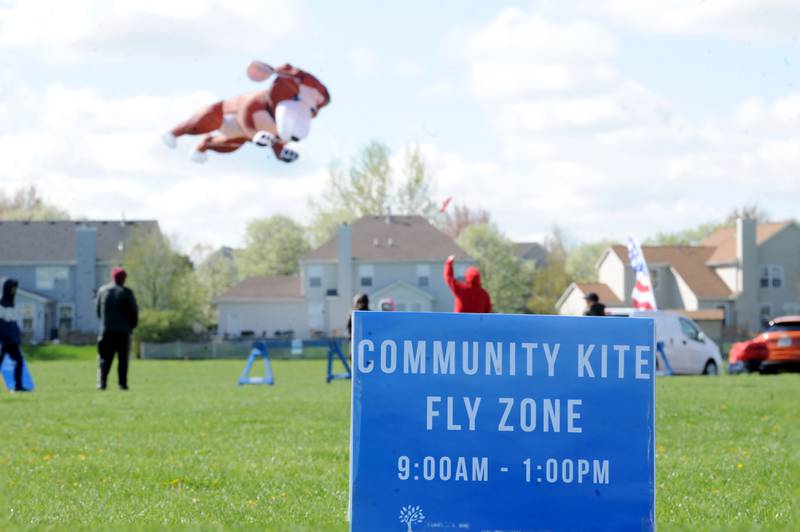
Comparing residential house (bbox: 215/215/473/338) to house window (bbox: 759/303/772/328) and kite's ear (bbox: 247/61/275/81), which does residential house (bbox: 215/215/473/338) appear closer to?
house window (bbox: 759/303/772/328)

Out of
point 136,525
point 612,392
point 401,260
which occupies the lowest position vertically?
point 136,525

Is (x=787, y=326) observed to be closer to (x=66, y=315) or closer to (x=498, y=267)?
(x=66, y=315)

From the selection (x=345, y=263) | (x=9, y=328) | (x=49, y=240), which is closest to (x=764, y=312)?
(x=345, y=263)

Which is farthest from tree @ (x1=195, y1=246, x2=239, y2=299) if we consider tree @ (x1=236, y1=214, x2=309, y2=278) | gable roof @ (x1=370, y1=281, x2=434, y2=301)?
gable roof @ (x1=370, y1=281, x2=434, y2=301)

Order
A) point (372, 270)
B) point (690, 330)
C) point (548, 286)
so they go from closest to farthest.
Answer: point (690, 330)
point (372, 270)
point (548, 286)

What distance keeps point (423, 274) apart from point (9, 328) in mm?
66292

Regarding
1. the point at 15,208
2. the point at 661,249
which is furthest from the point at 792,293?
the point at 15,208

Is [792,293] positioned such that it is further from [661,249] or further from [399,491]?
[399,491]

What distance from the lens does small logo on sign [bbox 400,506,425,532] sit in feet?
15.7

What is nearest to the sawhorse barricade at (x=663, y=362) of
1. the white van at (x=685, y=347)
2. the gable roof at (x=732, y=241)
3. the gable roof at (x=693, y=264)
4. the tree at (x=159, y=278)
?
the white van at (x=685, y=347)

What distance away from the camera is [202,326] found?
306 feet

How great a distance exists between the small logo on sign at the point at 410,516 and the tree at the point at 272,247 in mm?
101387

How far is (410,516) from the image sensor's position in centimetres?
480

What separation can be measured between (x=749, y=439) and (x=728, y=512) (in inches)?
181
